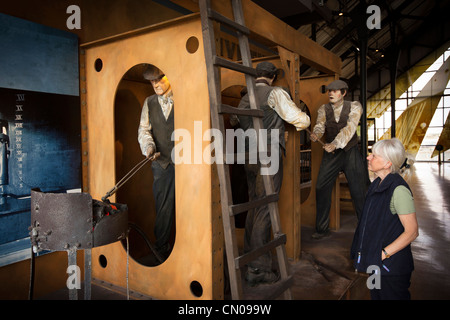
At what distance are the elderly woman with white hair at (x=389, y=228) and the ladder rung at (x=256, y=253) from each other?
551 mm

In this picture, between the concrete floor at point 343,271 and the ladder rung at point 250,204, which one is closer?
the ladder rung at point 250,204

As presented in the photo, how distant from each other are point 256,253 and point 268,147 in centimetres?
134

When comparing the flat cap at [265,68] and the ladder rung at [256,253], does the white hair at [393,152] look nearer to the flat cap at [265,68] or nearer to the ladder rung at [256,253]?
the ladder rung at [256,253]

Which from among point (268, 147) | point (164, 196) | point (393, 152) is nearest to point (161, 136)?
point (164, 196)

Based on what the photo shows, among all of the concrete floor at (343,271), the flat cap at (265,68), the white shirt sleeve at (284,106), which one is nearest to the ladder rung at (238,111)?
the white shirt sleeve at (284,106)

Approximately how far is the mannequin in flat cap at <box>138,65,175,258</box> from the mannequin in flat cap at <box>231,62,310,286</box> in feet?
2.63

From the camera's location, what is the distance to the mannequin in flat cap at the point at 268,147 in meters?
3.28

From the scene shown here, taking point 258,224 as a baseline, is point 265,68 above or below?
above

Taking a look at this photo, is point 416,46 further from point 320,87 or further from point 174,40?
point 174,40

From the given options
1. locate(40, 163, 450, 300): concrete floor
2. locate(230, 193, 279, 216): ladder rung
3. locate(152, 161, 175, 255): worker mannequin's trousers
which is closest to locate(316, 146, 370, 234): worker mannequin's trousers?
locate(40, 163, 450, 300): concrete floor

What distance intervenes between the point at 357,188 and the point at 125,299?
3.19 m

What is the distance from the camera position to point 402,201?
2.13 metres

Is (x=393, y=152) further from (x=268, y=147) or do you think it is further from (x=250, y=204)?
(x=268, y=147)

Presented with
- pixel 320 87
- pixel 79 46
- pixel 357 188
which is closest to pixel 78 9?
pixel 79 46
